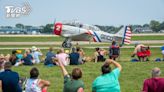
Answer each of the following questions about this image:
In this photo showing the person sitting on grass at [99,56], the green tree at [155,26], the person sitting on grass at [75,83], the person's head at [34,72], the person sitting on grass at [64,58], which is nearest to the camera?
the person sitting on grass at [75,83]

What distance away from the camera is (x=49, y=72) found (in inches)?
719

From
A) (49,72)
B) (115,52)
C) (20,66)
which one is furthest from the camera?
(115,52)

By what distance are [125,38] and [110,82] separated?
38.5 metres

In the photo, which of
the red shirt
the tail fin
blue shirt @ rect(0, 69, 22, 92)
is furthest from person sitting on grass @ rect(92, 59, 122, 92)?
the tail fin

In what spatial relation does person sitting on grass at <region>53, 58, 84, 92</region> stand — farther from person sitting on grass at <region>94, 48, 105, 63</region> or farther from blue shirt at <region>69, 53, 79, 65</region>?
person sitting on grass at <region>94, 48, 105, 63</region>

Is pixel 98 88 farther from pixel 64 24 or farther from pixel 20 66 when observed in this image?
pixel 64 24

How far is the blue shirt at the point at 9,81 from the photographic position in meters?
10.2

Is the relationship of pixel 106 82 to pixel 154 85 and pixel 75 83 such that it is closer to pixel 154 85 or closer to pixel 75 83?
pixel 75 83

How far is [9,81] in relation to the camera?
10219 millimetres

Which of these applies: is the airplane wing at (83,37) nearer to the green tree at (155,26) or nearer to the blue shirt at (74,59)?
the blue shirt at (74,59)

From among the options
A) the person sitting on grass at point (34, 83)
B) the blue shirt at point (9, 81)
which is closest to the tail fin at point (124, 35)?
the blue shirt at point (9, 81)

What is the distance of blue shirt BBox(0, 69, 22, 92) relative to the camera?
10.2m

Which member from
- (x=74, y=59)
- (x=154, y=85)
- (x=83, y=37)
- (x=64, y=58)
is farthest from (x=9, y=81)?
(x=83, y=37)

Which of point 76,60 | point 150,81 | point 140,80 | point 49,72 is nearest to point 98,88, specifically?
point 150,81
